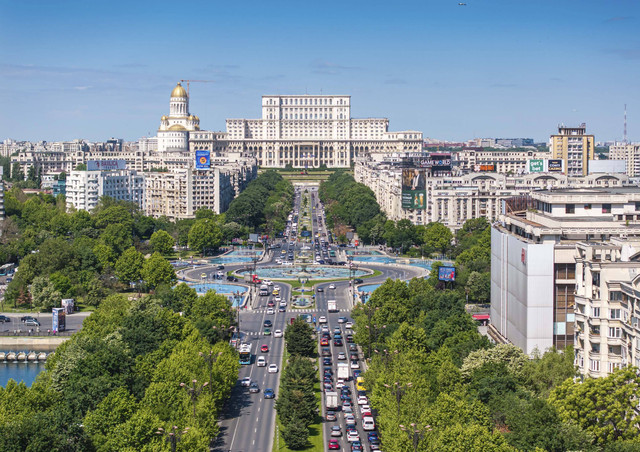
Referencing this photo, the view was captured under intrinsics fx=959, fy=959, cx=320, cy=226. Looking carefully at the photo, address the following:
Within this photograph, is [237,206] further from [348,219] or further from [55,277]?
[55,277]

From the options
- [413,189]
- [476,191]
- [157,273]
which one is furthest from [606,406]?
[413,189]

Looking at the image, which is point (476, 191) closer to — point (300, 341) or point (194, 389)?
point (300, 341)

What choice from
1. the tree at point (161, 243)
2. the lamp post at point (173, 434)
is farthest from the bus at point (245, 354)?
the tree at point (161, 243)

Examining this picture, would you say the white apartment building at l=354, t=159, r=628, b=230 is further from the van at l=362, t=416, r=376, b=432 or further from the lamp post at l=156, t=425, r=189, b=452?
the lamp post at l=156, t=425, r=189, b=452

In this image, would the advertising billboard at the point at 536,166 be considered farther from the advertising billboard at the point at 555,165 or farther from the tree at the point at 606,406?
the tree at the point at 606,406

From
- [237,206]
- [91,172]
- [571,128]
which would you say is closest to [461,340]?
[237,206]

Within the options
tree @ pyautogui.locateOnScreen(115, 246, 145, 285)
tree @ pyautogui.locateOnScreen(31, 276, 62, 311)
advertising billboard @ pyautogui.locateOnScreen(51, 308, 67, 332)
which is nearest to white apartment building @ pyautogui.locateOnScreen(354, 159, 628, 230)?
A: tree @ pyautogui.locateOnScreen(115, 246, 145, 285)
